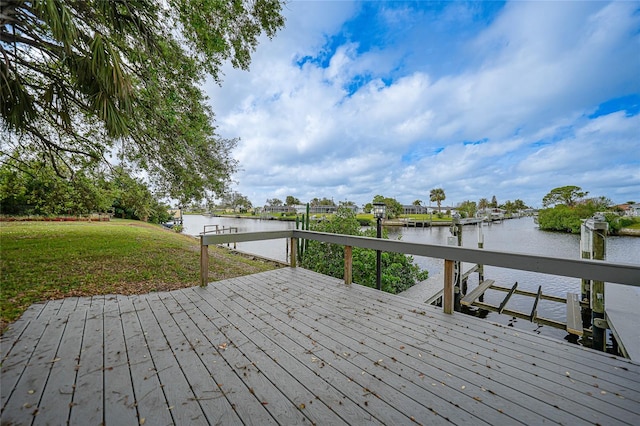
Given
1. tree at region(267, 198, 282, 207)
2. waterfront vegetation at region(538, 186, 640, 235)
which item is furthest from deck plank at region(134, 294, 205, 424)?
tree at region(267, 198, 282, 207)

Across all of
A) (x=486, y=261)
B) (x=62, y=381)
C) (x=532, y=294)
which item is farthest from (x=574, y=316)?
(x=62, y=381)

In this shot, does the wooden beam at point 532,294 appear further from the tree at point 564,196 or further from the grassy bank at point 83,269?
the tree at point 564,196

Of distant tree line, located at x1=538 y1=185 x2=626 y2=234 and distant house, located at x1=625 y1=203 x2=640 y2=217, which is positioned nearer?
distant house, located at x1=625 y1=203 x2=640 y2=217

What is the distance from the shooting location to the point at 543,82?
6.89 metres

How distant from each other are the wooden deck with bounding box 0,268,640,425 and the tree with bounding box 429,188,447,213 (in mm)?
52576

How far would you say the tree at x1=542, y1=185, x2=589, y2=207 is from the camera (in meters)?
15.1

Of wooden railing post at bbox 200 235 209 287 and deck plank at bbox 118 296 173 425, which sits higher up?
wooden railing post at bbox 200 235 209 287

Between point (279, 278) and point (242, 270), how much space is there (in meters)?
2.85

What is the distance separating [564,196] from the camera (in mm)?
15688

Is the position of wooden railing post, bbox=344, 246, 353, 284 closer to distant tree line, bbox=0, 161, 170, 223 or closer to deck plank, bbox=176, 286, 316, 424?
deck plank, bbox=176, 286, 316, 424

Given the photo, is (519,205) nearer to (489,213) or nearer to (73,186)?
(489,213)

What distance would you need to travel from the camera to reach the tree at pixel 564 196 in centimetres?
1506

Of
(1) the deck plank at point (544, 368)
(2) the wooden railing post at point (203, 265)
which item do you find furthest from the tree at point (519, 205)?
(2) the wooden railing post at point (203, 265)

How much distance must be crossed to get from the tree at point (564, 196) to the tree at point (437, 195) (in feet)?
111
